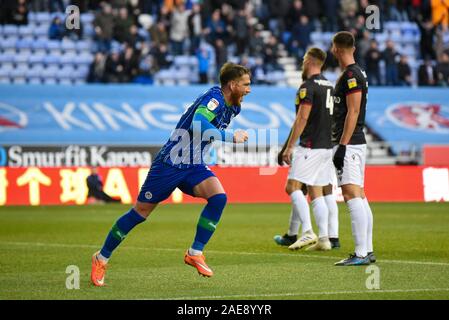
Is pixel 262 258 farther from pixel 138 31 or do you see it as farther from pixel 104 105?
pixel 138 31

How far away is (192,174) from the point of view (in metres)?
9.69

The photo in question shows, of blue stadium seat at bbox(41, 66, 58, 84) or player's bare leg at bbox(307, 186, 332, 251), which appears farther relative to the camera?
blue stadium seat at bbox(41, 66, 58, 84)

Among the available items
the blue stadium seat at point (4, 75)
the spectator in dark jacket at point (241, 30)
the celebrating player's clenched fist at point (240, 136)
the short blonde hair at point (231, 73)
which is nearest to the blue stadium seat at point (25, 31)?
the blue stadium seat at point (4, 75)

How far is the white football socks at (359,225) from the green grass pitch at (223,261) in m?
0.29

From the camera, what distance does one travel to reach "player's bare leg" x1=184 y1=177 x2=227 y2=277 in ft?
31.6

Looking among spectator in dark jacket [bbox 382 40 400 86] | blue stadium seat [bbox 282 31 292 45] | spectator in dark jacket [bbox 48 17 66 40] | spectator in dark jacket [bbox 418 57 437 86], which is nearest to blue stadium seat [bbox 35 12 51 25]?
spectator in dark jacket [bbox 48 17 66 40]

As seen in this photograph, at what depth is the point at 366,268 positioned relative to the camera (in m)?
10.5

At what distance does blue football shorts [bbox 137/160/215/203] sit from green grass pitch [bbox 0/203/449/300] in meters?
0.83

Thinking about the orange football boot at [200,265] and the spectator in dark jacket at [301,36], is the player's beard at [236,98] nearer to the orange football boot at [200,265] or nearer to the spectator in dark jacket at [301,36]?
the orange football boot at [200,265]

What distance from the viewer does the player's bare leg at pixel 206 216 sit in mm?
9641

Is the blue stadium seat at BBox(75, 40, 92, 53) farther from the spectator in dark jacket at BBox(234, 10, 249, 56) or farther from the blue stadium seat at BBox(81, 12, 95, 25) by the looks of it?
the spectator in dark jacket at BBox(234, 10, 249, 56)

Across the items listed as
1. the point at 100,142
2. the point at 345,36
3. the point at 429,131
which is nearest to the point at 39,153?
the point at 100,142

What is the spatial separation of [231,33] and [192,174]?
71.7 ft

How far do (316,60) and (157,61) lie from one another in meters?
17.7
